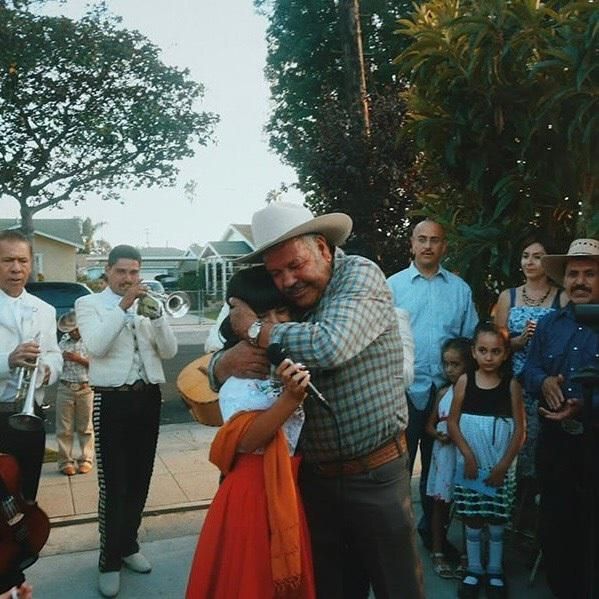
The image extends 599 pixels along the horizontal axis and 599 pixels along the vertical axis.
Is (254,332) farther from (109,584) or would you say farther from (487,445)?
(109,584)

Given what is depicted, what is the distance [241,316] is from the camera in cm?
241

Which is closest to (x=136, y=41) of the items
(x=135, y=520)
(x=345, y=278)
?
(x=135, y=520)

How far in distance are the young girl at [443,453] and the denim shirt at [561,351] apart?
0.57m

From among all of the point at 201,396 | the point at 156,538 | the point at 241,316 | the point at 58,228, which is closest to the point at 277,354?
the point at 241,316

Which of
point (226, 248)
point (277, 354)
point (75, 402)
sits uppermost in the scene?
point (277, 354)

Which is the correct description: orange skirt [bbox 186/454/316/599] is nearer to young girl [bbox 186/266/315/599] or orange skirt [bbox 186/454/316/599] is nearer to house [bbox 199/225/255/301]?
young girl [bbox 186/266/315/599]

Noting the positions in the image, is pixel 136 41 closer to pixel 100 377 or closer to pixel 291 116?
pixel 291 116

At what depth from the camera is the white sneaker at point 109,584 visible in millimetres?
3895

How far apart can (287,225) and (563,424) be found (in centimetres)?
199

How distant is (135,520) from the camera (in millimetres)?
4203

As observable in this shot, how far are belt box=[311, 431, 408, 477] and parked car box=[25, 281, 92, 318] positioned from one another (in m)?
10.3

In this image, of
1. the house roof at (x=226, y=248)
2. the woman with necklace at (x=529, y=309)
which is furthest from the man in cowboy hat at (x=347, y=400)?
the house roof at (x=226, y=248)

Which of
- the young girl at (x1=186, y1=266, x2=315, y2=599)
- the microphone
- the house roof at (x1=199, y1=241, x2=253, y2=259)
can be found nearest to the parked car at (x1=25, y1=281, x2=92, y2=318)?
the young girl at (x1=186, y1=266, x2=315, y2=599)

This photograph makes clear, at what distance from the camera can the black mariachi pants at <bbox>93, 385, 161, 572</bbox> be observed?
3.98 metres
